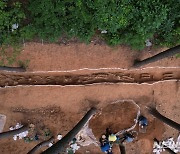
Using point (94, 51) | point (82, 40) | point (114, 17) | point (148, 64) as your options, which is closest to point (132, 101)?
point (148, 64)

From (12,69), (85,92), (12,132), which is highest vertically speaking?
(12,69)

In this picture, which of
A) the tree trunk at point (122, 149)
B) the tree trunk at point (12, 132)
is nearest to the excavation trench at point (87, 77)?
the tree trunk at point (12, 132)

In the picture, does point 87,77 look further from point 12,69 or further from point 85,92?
point 12,69

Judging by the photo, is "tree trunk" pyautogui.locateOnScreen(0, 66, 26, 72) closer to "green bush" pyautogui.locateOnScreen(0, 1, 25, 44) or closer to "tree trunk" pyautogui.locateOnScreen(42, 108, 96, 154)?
"green bush" pyautogui.locateOnScreen(0, 1, 25, 44)

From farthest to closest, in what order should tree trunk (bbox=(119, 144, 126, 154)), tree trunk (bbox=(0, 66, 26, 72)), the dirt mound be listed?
tree trunk (bbox=(119, 144, 126, 154)) < the dirt mound < tree trunk (bbox=(0, 66, 26, 72))

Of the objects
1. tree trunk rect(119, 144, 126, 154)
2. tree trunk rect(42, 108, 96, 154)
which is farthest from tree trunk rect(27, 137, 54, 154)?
tree trunk rect(119, 144, 126, 154)

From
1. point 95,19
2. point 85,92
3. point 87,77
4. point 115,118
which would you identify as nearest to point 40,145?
point 85,92

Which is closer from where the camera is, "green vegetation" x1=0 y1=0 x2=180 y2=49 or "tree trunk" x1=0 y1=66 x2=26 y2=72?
"green vegetation" x1=0 y1=0 x2=180 y2=49

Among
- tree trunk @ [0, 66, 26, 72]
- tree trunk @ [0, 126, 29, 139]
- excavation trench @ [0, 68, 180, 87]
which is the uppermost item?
tree trunk @ [0, 66, 26, 72]
